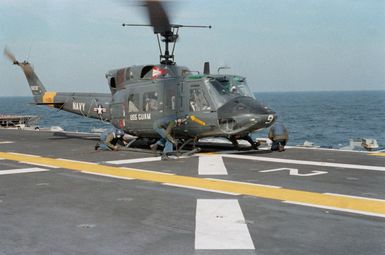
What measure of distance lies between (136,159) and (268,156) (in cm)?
404

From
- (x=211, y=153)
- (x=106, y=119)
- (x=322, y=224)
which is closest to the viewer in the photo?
(x=322, y=224)

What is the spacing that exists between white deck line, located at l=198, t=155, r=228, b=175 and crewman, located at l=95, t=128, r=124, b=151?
387cm

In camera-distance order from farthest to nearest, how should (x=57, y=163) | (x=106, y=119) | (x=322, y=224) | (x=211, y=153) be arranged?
(x=106, y=119)
(x=211, y=153)
(x=57, y=163)
(x=322, y=224)

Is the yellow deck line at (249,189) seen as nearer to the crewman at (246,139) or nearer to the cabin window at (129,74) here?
the crewman at (246,139)

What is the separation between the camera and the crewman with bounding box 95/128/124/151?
17.0 m

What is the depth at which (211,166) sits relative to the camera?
12703 mm

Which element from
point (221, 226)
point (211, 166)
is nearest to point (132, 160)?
point (211, 166)

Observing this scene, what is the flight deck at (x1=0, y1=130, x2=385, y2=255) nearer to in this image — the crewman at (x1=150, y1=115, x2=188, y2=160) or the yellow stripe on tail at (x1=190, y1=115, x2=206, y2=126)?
the crewman at (x1=150, y1=115, x2=188, y2=160)

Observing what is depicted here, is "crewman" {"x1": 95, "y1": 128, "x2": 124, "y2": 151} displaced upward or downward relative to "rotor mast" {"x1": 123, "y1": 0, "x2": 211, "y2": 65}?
downward

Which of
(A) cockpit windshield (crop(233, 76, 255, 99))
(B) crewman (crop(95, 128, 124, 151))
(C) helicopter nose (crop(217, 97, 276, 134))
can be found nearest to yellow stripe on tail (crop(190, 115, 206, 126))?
(C) helicopter nose (crop(217, 97, 276, 134))

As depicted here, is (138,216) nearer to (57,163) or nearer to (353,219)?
(353,219)

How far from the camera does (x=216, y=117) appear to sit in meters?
14.8

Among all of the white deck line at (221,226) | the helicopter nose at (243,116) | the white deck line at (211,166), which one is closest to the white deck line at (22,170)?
the white deck line at (211,166)

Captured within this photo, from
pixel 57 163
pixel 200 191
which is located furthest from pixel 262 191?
pixel 57 163
